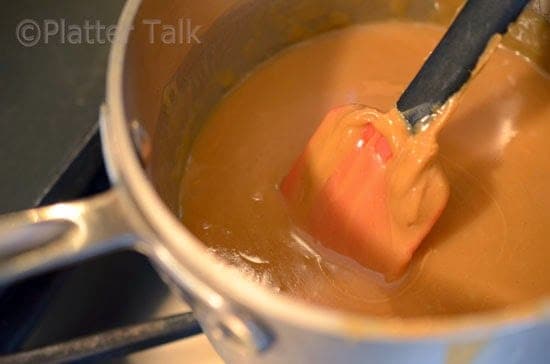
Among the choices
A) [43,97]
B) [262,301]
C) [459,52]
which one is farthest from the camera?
[43,97]

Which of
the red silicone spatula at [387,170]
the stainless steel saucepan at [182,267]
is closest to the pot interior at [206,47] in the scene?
the stainless steel saucepan at [182,267]

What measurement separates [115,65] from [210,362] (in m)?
0.34

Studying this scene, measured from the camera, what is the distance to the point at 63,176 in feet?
2.11

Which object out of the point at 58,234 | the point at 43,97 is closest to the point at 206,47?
the point at 43,97

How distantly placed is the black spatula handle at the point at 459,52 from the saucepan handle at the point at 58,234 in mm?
295

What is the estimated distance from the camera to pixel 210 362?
0.70 m

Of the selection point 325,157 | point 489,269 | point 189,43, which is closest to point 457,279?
point 489,269

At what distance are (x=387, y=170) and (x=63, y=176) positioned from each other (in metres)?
0.28

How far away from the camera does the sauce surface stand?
66 cm

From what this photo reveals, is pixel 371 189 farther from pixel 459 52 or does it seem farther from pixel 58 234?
pixel 58 234

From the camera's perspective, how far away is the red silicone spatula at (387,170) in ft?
1.96

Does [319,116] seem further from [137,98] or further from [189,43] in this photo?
[137,98]

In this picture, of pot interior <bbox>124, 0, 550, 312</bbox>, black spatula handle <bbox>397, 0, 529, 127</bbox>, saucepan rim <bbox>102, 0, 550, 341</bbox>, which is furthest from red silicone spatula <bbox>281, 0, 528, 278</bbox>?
saucepan rim <bbox>102, 0, 550, 341</bbox>

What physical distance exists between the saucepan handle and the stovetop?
0.21 m
